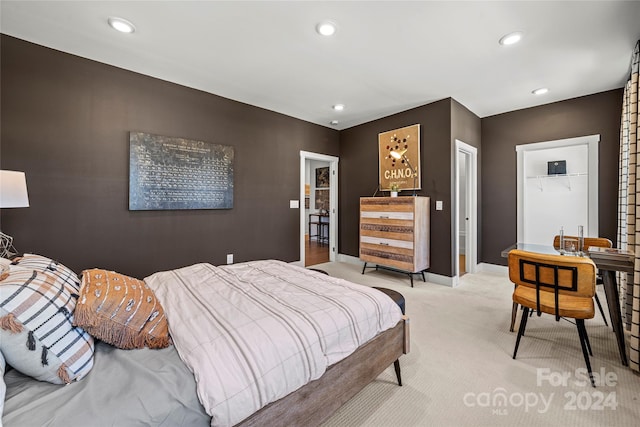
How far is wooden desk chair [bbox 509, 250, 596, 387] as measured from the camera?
1.75 metres

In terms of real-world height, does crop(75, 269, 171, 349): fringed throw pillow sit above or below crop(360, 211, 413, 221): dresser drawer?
below

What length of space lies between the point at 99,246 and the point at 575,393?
13.9 ft

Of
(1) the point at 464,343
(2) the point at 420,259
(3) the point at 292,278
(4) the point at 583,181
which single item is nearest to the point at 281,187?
(2) the point at 420,259

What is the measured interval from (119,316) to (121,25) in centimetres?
249

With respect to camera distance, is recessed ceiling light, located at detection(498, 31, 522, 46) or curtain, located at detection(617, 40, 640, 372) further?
recessed ceiling light, located at detection(498, 31, 522, 46)

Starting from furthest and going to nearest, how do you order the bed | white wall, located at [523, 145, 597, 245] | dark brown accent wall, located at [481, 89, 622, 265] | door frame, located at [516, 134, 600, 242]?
white wall, located at [523, 145, 597, 245] < door frame, located at [516, 134, 600, 242] < dark brown accent wall, located at [481, 89, 622, 265] < the bed

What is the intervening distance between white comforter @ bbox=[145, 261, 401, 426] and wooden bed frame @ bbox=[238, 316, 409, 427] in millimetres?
55

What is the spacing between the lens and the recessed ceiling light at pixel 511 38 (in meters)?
2.39

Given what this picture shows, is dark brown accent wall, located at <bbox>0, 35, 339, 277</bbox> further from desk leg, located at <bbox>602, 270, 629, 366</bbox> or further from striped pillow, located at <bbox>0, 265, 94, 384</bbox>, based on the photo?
desk leg, located at <bbox>602, 270, 629, 366</bbox>

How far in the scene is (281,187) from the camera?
4.52 m

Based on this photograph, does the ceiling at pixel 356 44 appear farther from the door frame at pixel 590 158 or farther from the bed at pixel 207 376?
the bed at pixel 207 376

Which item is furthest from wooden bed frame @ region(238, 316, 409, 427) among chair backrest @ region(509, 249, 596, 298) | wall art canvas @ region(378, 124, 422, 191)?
wall art canvas @ region(378, 124, 422, 191)

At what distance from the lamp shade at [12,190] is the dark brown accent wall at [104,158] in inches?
28.1

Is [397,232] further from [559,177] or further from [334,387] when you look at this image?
[334,387]
